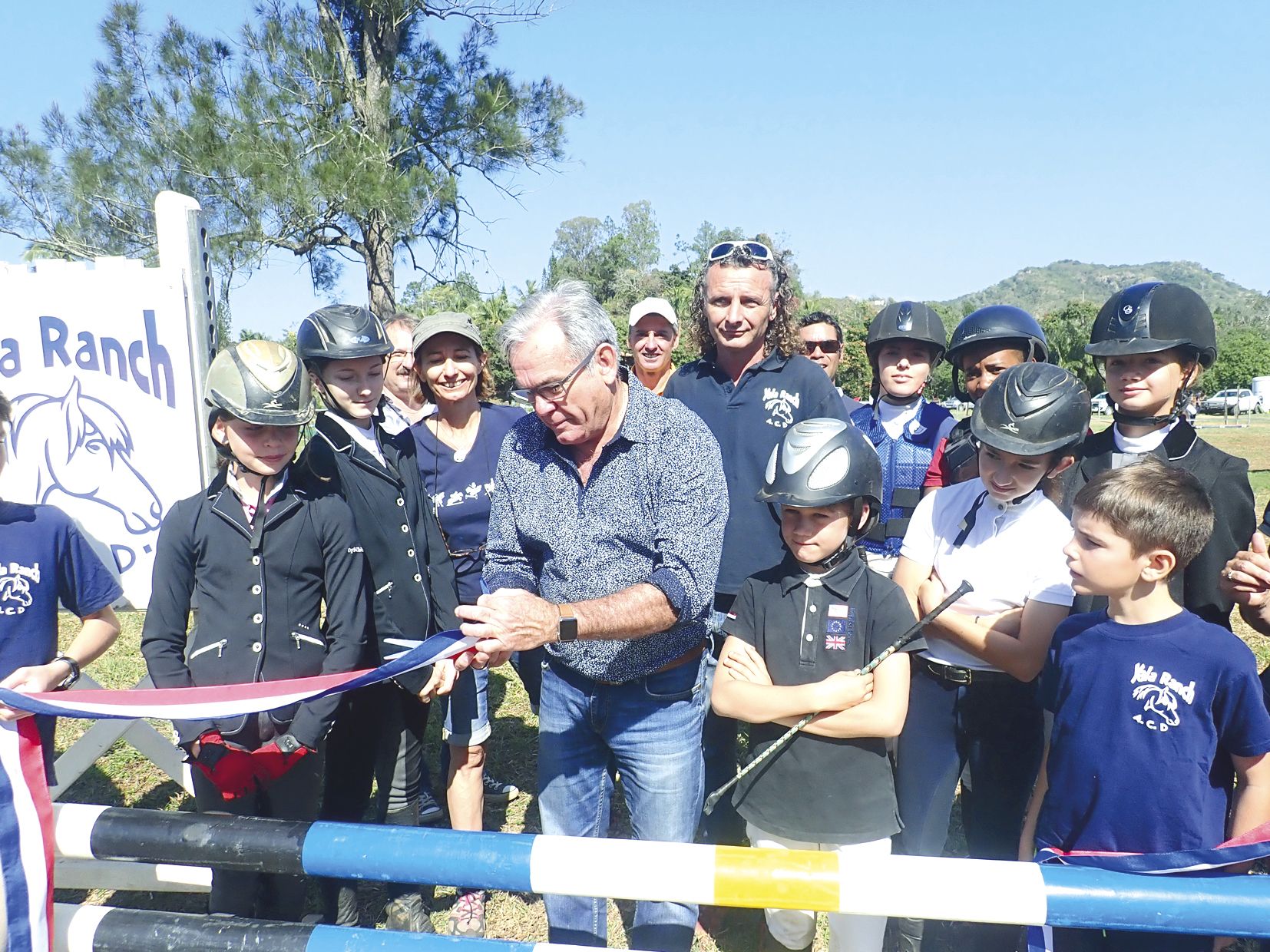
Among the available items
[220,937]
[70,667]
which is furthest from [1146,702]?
[70,667]

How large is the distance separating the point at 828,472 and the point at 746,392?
39.0 inches

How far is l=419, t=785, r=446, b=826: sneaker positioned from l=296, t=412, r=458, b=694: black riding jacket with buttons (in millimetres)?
1403

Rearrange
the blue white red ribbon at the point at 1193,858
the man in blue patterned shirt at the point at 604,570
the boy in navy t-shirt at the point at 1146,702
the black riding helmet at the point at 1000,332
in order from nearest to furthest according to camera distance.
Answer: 1. the blue white red ribbon at the point at 1193,858
2. the boy in navy t-shirt at the point at 1146,702
3. the man in blue patterned shirt at the point at 604,570
4. the black riding helmet at the point at 1000,332

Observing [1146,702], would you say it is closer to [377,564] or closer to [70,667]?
[377,564]

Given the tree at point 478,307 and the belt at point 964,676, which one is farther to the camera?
the tree at point 478,307

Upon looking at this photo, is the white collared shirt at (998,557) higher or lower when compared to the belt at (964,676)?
higher

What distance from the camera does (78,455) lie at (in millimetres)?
4633

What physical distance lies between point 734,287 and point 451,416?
1.62 metres

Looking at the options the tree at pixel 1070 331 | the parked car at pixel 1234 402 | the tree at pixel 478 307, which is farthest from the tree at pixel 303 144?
the parked car at pixel 1234 402

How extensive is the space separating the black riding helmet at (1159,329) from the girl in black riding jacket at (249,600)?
3.10 m

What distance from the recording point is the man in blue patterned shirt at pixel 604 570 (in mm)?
2789

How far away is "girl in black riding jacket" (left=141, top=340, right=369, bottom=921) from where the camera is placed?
305 cm

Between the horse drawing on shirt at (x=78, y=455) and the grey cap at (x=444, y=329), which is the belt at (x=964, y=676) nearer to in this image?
the grey cap at (x=444, y=329)

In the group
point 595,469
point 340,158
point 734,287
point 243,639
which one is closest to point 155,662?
point 243,639
